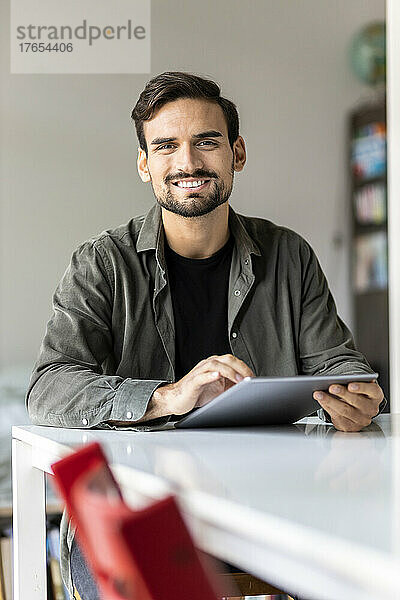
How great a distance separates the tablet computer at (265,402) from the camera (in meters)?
1.15

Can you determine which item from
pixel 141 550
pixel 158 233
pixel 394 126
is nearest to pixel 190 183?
pixel 158 233

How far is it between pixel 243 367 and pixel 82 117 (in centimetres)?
196

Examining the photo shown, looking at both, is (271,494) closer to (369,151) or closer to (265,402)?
(265,402)

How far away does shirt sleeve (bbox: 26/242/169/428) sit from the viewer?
143 centimetres

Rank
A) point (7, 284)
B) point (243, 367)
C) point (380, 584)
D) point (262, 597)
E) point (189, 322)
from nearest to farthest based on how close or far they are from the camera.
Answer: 1. point (380, 584)
2. point (243, 367)
3. point (262, 597)
4. point (189, 322)
5. point (7, 284)

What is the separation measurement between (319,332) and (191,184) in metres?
0.40

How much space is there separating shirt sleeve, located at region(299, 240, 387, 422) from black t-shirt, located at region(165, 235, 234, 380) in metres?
0.16

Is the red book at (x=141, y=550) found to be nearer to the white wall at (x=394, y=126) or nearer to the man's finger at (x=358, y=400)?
the man's finger at (x=358, y=400)

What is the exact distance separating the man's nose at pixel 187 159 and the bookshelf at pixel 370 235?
1535 millimetres

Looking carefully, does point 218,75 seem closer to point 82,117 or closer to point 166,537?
point 82,117

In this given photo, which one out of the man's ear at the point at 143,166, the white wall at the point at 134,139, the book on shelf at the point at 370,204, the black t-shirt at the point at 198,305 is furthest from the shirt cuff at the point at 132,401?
the book on shelf at the point at 370,204

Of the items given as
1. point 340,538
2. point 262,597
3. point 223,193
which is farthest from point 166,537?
point 223,193

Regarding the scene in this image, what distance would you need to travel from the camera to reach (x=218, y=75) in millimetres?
3176

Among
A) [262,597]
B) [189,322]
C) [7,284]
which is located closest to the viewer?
[262,597]
